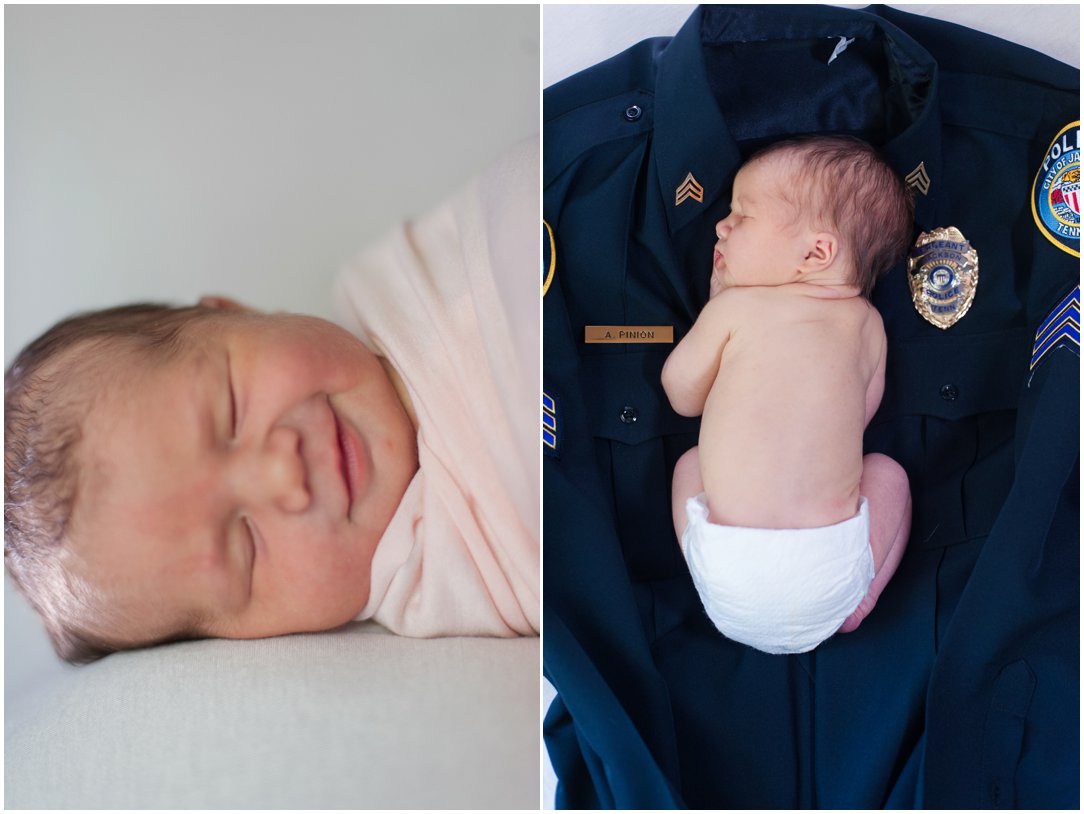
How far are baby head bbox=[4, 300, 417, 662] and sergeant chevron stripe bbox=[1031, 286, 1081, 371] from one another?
69cm

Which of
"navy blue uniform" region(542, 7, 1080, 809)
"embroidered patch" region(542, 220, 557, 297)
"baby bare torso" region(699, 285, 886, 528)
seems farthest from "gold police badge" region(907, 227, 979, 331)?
"embroidered patch" region(542, 220, 557, 297)

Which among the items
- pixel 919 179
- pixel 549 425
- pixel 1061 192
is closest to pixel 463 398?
pixel 549 425

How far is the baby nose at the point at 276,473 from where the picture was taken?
72 centimetres

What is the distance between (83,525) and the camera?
2.31ft

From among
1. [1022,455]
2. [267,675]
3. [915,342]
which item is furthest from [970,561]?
[267,675]

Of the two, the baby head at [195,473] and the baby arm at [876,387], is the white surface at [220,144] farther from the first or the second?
the baby arm at [876,387]

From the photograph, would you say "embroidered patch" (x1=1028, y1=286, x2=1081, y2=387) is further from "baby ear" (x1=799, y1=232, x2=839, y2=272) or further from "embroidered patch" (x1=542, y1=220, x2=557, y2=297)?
"embroidered patch" (x1=542, y1=220, x2=557, y2=297)

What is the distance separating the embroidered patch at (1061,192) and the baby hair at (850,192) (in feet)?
0.61

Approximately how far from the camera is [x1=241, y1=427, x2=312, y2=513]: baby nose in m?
0.72

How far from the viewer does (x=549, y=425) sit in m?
0.86

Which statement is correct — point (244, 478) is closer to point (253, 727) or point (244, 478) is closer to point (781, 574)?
point (253, 727)

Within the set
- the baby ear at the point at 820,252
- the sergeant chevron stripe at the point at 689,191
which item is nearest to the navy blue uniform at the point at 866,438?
the sergeant chevron stripe at the point at 689,191

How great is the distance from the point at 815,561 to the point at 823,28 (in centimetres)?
57

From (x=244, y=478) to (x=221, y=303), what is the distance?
0.16m
